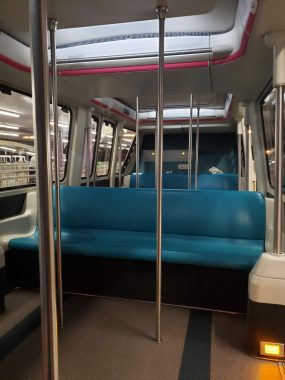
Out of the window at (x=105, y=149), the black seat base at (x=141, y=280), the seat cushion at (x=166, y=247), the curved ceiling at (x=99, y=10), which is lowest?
the black seat base at (x=141, y=280)

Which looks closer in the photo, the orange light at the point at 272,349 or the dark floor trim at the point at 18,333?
the orange light at the point at 272,349

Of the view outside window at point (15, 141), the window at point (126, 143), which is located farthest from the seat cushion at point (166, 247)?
the window at point (126, 143)

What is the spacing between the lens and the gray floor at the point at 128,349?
1.73 m

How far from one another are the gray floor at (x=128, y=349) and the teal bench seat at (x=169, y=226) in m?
0.43

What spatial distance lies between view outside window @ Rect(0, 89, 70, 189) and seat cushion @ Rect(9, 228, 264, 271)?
66 cm

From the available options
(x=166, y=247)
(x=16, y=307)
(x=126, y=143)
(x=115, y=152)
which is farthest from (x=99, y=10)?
(x=126, y=143)

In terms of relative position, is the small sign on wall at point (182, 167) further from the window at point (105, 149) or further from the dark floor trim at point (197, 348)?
the dark floor trim at point (197, 348)

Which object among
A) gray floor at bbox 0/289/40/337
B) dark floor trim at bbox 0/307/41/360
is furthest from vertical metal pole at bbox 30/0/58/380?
gray floor at bbox 0/289/40/337

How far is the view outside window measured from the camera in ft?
9.70

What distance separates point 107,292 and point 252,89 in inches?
95.3

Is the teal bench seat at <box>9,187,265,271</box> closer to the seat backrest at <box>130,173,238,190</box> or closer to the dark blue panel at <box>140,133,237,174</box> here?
the seat backrest at <box>130,173,238,190</box>

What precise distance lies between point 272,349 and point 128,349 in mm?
856

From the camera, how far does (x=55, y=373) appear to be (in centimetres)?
77

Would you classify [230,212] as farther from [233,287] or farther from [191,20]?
[191,20]
